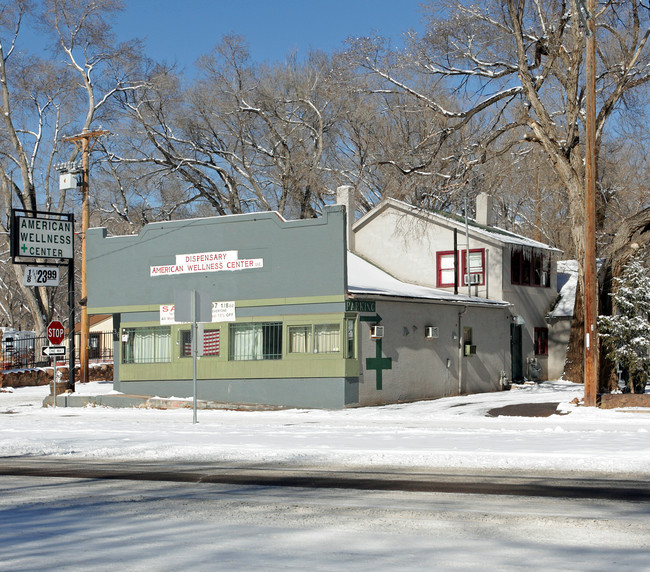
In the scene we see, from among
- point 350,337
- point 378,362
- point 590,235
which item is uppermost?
point 590,235

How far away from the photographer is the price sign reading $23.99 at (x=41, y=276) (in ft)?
107

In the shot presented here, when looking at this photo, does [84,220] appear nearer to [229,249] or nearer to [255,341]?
[229,249]

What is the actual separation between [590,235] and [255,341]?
10.8 meters

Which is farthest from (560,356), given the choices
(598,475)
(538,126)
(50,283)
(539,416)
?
(598,475)

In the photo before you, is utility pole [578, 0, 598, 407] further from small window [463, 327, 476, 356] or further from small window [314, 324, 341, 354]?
small window [463, 327, 476, 356]

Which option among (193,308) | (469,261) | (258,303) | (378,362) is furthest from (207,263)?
(469,261)

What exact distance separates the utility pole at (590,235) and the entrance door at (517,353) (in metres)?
15.2

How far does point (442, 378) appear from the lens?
3042 cm

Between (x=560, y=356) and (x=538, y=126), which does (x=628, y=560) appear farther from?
(x=560, y=356)

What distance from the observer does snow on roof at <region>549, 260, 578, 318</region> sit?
131 feet

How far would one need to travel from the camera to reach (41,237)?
32438 millimetres

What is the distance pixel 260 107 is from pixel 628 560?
148ft

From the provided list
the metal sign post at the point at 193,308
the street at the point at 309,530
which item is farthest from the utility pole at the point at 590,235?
the street at the point at 309,530

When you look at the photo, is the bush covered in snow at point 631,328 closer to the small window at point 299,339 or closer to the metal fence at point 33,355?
the small window at point 299,339
